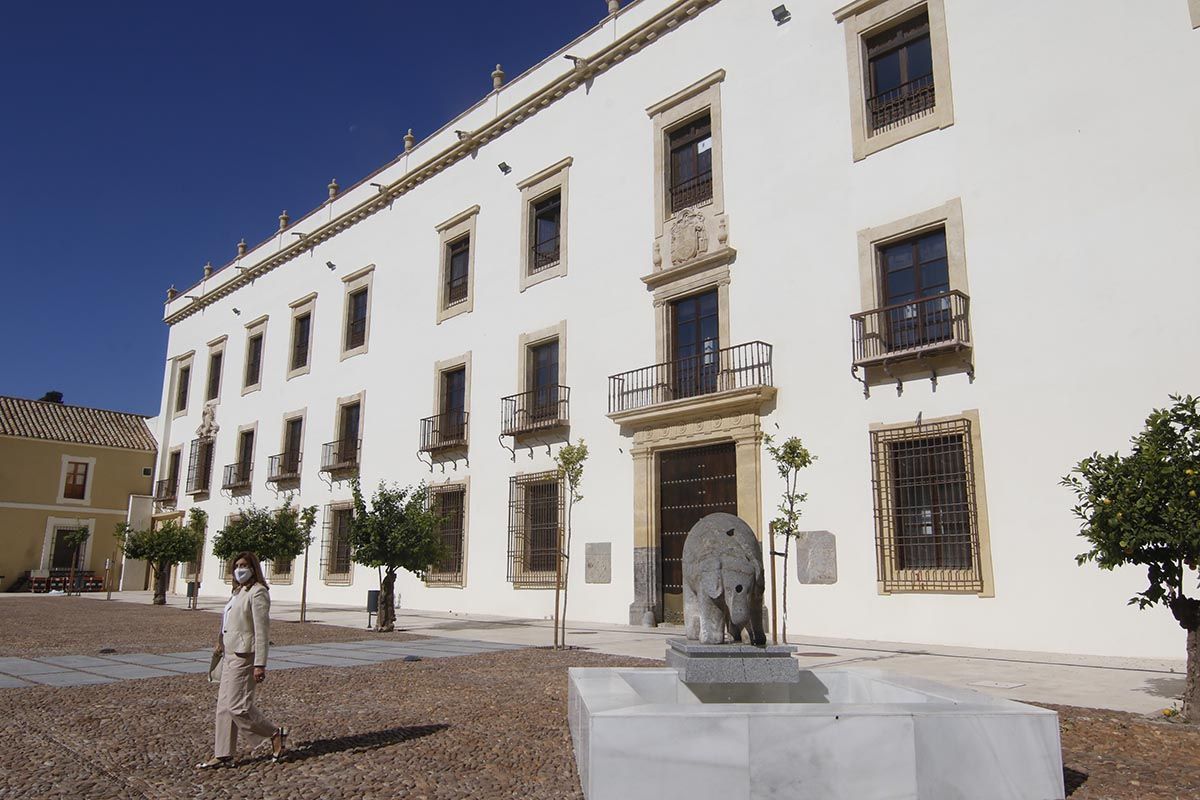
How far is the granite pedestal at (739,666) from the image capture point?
5461 millimetres

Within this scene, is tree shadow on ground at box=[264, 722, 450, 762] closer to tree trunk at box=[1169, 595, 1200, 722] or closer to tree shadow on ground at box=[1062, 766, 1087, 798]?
tree shadow on ground at box=[1062, 766, 1087, 798]

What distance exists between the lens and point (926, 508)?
41.2 ft

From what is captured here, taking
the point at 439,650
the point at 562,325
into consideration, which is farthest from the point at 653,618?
Answer: the point at 562,325

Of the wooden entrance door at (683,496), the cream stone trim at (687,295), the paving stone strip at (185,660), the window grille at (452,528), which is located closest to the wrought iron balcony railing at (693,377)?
the cream stone trim at (687,295)

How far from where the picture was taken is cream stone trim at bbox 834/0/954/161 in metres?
13.3

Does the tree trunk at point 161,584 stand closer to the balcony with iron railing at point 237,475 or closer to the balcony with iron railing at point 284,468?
the balcony with iron railing at point 284,468

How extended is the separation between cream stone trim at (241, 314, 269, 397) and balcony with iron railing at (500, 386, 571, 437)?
13.1m

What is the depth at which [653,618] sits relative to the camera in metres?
15.5

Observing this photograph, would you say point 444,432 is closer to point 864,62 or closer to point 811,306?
point 811,306

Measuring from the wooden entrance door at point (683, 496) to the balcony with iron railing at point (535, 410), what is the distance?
278cm

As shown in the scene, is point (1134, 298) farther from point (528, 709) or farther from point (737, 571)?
point (528, 709)

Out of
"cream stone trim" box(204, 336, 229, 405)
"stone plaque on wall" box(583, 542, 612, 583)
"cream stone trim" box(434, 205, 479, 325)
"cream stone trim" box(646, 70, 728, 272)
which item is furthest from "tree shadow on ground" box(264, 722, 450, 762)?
"cream stone trim" box(204, 336, 229, 405)

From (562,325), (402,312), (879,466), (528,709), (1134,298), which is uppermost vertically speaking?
Result: (402,312)

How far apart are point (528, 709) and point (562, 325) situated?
1217cm
